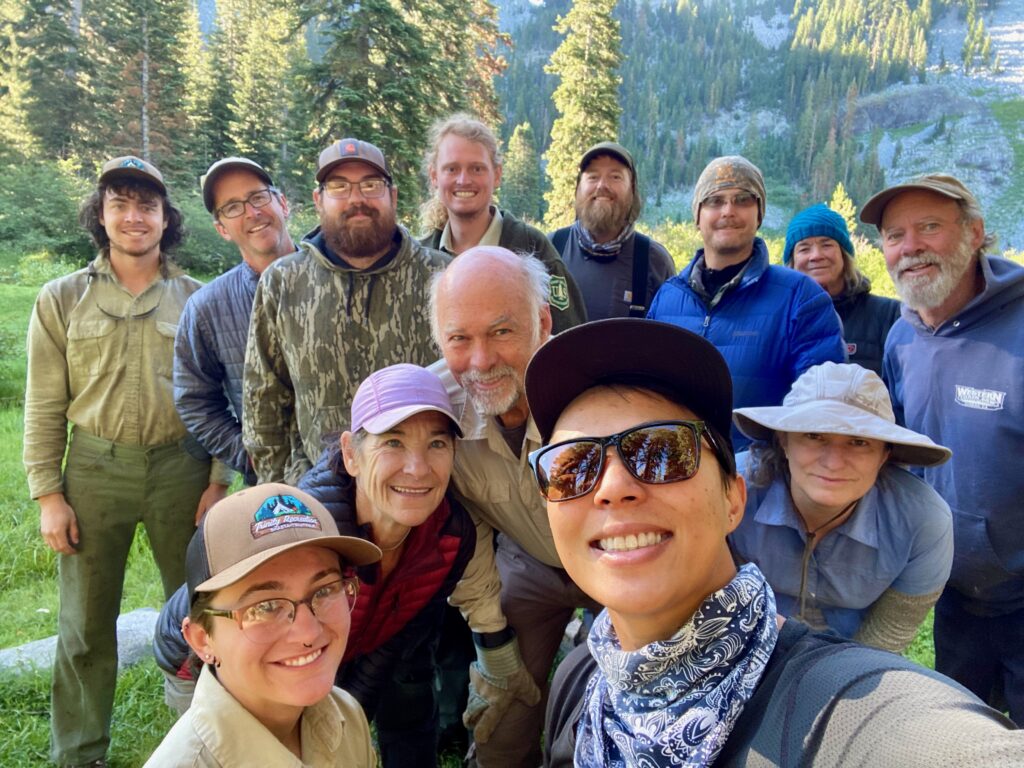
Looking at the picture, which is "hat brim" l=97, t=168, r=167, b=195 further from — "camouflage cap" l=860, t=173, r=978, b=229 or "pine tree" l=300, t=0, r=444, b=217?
"pine tree" l=300, t=0, r=444, b=217

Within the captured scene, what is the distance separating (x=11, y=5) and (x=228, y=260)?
2140cm

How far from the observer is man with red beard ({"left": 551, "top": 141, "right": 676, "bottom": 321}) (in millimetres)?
4809

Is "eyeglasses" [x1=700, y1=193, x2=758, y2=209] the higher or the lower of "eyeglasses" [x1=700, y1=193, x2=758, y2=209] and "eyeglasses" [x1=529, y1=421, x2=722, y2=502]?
the higher

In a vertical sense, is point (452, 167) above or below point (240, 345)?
above

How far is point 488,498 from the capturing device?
9.25 ft

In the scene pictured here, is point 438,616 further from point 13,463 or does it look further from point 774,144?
point 774,144

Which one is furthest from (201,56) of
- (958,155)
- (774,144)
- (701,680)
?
(958,155)

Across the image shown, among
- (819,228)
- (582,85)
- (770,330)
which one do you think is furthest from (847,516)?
(582,85)

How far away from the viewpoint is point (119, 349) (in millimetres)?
3598

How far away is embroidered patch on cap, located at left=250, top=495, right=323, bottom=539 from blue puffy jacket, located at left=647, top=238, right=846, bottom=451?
2198mm

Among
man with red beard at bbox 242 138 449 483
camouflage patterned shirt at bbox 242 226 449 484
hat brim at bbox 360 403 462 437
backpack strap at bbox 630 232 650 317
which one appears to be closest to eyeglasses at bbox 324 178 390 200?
man with red beard at bbox 242 138 449 483

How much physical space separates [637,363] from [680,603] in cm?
53

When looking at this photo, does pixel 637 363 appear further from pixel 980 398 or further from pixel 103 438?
pixel 103 438

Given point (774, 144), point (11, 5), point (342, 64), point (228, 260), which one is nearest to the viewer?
point (342, 64)
